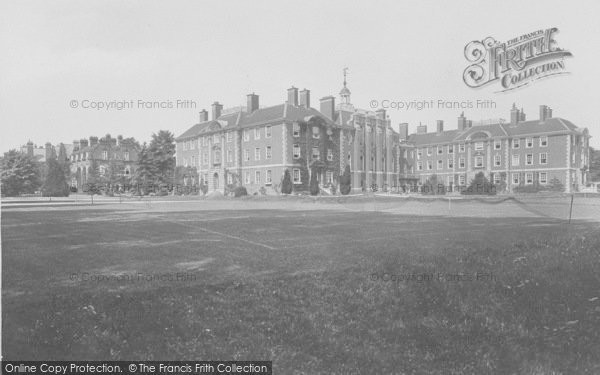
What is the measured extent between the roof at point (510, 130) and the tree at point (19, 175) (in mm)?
7867

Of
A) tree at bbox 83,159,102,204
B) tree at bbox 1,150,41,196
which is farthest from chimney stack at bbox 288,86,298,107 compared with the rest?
tree at bbox 1,150,41,196

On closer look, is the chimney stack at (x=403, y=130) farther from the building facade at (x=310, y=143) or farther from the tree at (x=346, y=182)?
the tree at (x=346, y=182)

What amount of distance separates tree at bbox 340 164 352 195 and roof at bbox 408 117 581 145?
1.80 meters

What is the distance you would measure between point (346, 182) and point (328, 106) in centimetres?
196

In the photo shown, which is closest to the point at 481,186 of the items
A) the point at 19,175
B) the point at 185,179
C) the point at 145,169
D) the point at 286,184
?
the point at 286,184

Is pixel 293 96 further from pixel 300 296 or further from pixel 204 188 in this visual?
pixel 300 296

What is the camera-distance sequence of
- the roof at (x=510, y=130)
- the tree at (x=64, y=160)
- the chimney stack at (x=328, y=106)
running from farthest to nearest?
the chimney stack at (x=328, y=106) < the roof at (x=510, y=130) < the tree at (x=64, y=160)

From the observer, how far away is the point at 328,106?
985 centimetres

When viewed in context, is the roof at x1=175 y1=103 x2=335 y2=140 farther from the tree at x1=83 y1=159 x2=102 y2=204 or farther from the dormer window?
the tree at x1=83 y1=159 x2=102 y2=204

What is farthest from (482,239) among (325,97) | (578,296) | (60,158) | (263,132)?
(60,158)

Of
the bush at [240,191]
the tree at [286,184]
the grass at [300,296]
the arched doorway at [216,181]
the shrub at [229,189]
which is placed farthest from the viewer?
the shrub at [229,189]

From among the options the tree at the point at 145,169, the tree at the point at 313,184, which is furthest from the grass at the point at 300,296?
the tree at the point at 313,184

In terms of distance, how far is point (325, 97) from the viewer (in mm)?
9648

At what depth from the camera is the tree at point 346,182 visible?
32.3 feet
